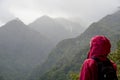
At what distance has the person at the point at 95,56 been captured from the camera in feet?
19.7

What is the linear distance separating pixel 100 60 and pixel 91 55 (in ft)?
0.61

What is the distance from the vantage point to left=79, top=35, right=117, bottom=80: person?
600 centimetres

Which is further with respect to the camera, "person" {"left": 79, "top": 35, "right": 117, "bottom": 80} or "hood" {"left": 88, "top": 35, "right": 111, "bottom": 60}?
"hood" {"left": 88, "top": 35, "right": 111, "bottom": 60}

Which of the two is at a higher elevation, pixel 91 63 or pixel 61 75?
pixel 91 63

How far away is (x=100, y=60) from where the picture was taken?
242 inches

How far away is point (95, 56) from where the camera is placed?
20.1ft

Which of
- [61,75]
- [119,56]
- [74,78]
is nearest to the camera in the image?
[119,56]

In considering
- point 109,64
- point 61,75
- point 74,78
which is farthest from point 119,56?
point 61,75

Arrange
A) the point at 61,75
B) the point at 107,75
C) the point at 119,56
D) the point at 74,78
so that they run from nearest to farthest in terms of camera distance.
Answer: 1. the point at 107,75
2. the point at 119,56
3. the point at 74,78
4. the point at 61,75

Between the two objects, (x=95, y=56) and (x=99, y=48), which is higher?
(x=99, y=48)

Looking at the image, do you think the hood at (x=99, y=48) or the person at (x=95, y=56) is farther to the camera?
the hood at (x=99, y=48)

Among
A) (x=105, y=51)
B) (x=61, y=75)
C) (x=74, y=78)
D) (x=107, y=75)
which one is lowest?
(x=61, y=75)

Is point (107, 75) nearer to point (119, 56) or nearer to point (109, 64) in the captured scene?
point (109, 64)

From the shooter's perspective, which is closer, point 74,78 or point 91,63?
point 91,63
